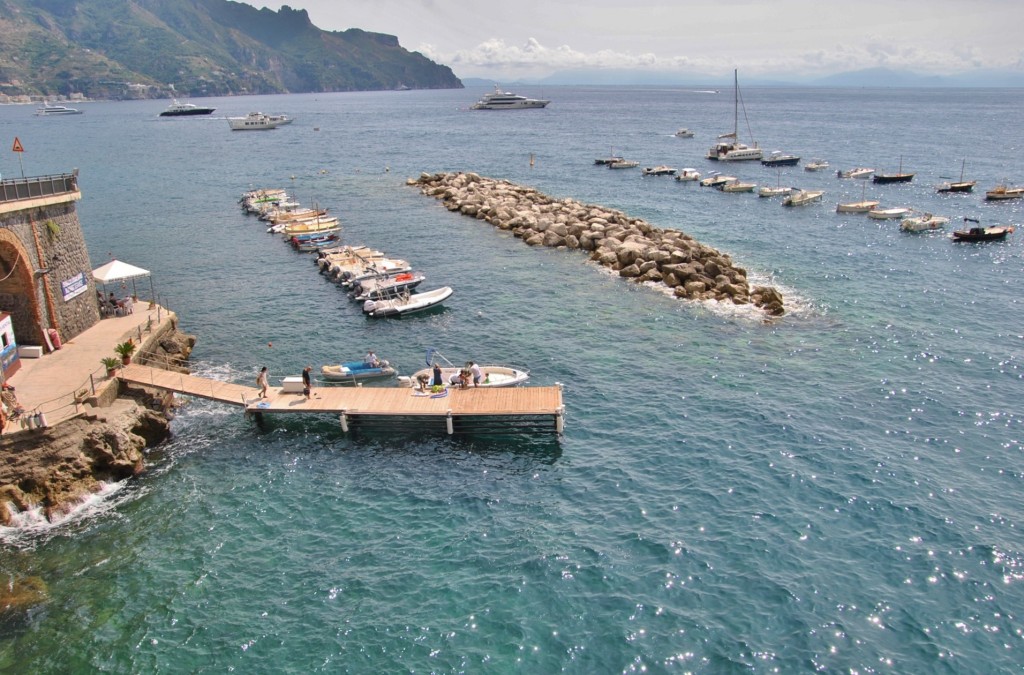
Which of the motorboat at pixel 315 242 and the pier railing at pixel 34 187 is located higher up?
the pier railing at pixel 34 187

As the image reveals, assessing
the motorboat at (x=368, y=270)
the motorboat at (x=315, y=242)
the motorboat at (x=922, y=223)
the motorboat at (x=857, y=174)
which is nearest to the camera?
the motorboat at (x=368, y=270)

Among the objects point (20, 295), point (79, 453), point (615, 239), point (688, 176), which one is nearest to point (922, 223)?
point (615, 239)

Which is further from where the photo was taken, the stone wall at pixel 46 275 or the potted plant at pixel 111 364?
the stone wall at pixel 46 275

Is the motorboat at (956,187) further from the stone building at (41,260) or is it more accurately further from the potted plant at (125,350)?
the stone building at (41,260)

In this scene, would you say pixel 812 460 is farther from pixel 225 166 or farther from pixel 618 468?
pixel 225 166

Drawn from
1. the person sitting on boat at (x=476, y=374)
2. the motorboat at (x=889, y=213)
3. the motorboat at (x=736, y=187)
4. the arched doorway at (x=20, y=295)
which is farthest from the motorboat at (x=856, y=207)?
the arched doorway at (x=20, y=295)

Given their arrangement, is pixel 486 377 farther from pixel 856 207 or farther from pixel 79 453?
pixel 856 207
